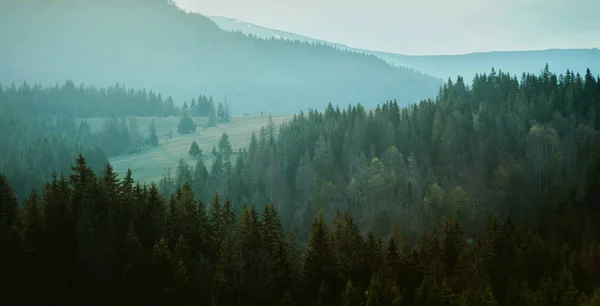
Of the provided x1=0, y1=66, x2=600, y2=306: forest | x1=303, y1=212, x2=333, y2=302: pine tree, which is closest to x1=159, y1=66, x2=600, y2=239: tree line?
x1=0, y1=66, x2=600, y2=306: forest

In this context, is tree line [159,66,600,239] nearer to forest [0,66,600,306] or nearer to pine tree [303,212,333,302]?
forest [0,66,600,306]

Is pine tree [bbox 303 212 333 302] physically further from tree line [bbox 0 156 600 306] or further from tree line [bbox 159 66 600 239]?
tree line [bbox 159 66 600 239]

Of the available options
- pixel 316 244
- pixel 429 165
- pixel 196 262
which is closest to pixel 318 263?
pixel 316 244

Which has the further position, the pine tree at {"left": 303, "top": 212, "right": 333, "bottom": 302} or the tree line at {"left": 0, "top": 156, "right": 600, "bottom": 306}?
the pine tree at {"left": 303, "top": 212, "right": 333, "bottom": 302}

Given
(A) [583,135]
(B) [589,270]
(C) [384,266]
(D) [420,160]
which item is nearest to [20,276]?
(C) [384,266]

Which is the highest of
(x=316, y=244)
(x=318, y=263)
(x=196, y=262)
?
(x=316, y=244)

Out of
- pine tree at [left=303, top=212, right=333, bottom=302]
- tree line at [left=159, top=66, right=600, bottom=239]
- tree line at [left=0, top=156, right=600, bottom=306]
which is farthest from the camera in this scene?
tree line at [left=159, top=66, right=600, bottom=239]

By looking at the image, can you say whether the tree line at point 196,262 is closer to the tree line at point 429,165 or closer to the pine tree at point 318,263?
the pine tree at point 318,263

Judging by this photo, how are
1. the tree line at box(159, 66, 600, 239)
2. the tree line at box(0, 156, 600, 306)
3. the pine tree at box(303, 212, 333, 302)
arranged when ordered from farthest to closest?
the tree line at box(159, 66, 600, 239), the pine tree at box(303, 212, 333, 302), the tree line at box(0, 156, 600, 306)

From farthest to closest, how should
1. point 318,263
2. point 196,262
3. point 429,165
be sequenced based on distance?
point 429,165
point 318,263
point 196,262

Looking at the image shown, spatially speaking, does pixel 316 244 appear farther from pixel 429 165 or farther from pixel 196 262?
pixel 429 165

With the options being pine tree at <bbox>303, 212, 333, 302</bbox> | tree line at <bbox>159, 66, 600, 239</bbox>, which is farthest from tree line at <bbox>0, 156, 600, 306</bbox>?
tree line at <bbox>159, 66, 600, 239</bbox>

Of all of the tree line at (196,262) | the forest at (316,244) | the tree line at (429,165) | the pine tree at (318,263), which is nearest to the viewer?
the tree line at (196,262)

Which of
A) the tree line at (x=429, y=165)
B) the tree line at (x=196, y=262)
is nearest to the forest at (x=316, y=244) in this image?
the tree line at (x=196, y=262)
